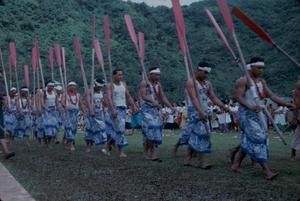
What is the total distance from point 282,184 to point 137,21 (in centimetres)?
5340

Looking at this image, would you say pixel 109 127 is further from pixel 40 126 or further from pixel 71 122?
pixel 40 126

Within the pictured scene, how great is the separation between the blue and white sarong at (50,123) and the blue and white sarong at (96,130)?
1831 millimetres

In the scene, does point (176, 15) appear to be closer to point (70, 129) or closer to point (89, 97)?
point (89, 97)

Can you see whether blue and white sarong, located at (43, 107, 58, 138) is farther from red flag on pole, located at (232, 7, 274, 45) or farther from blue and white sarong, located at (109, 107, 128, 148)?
red flag on pole, located at (232, 7, 274, 45)

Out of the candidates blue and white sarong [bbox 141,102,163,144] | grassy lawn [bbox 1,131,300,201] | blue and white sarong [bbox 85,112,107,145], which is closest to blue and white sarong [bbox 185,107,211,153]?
grassy lawn [bbox 1,131,300,201]

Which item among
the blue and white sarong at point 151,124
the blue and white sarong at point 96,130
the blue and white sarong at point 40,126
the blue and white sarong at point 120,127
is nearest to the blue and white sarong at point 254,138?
the blue and white sarong at point 151,124

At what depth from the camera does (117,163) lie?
8914mm

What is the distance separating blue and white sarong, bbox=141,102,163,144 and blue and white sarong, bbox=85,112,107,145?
2.36 meters

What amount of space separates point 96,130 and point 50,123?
2.43 metres

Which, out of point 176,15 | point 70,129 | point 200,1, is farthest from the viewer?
point 200,1

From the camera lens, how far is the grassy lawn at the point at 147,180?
5.65 meters

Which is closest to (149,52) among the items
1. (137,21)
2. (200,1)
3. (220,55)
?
(220,55)

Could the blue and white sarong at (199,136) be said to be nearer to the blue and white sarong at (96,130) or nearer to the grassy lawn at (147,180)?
the grassy lawn at (147,180)

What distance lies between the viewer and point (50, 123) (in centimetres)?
1370
